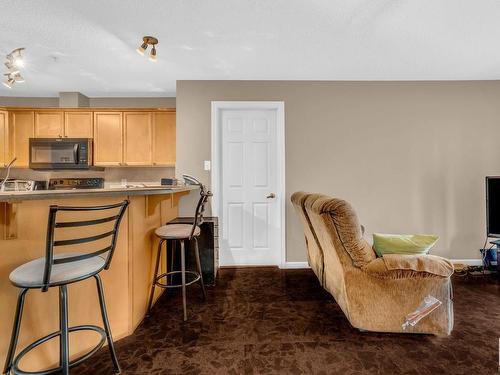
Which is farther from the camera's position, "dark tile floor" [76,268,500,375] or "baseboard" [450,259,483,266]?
"baseboard" [450,259,483,266]

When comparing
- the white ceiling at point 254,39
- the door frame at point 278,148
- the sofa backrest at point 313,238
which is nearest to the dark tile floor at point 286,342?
the sofa backrest at point 313,238

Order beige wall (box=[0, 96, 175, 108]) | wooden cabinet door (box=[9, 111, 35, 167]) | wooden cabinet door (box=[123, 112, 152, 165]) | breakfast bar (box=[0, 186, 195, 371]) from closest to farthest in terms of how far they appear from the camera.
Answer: breakfast bar (box=[0, 186, 195, 371]) < wooden cabinet door (box=[9, 111, 35, 167]) < wooden cabinet door (box=[123, 112, 152, 165]) < beige wall (box=[0, 96, 175, 108])

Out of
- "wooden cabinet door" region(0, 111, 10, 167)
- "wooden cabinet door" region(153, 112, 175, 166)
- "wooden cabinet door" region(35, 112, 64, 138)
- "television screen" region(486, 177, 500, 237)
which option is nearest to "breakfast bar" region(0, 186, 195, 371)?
"wooden cabinet door" region(153, 112, 175, 166)

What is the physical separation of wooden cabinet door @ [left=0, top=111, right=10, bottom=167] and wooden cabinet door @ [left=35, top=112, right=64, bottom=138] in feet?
1.25

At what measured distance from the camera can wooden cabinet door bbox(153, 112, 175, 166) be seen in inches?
146

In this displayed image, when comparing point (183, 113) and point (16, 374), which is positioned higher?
point (183, 113)

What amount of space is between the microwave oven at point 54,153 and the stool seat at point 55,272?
2.76m

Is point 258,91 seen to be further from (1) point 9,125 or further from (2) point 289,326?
(1) point 9,125

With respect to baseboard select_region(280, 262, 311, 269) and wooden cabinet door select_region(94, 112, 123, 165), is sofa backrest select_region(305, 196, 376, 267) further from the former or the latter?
wooden cabinet door select_region(94, 112, 123, 165)

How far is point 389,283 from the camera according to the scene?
174 centimetres

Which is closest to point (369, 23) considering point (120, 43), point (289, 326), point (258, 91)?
point (258, 91)

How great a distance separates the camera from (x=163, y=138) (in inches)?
146

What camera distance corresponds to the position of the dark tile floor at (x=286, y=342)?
1534mm

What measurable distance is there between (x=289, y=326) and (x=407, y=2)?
2.67 metres
